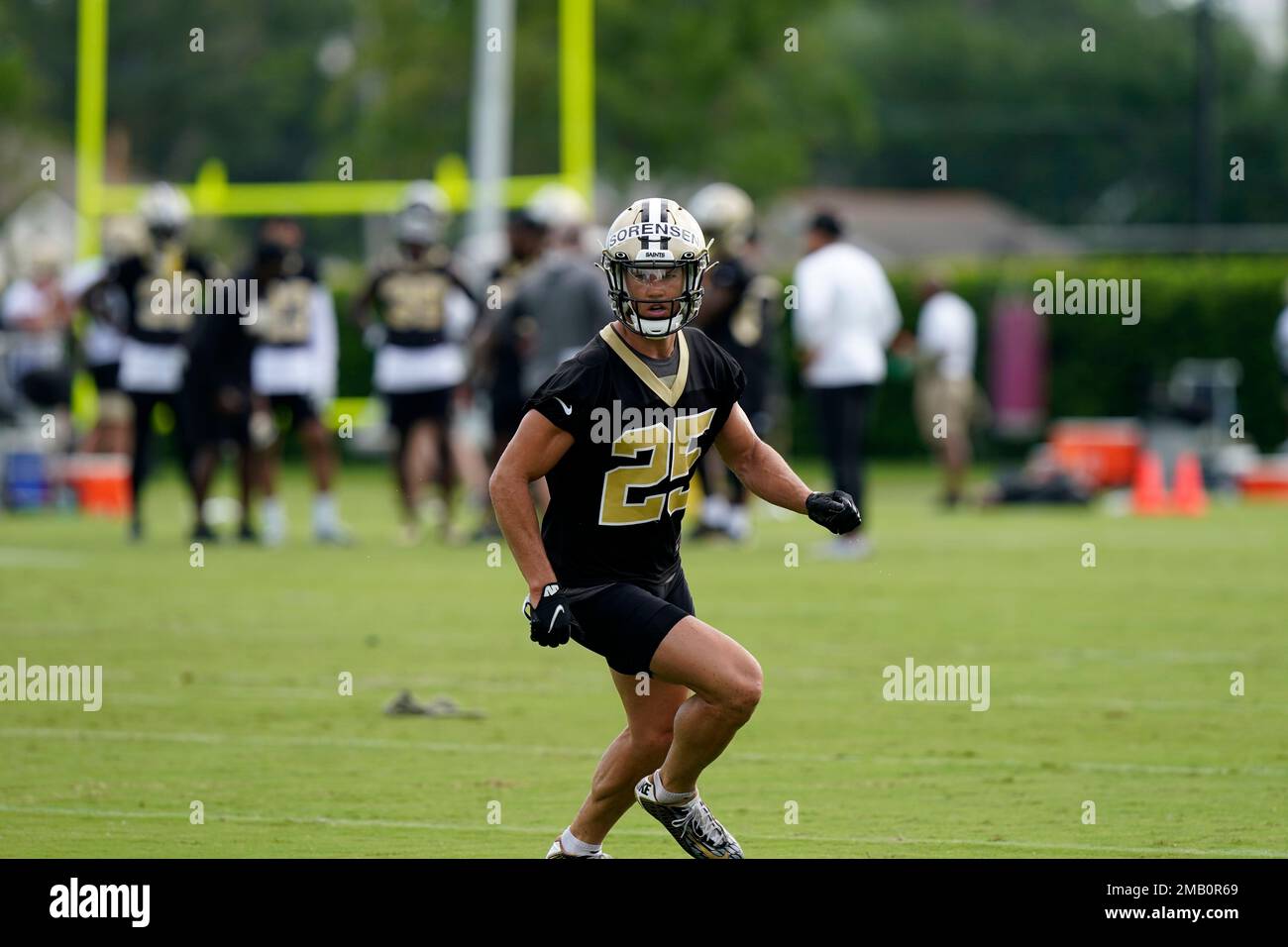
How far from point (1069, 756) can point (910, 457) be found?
25.5 metres

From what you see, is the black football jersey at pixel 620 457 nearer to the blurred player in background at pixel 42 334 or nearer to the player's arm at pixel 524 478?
the player's arm at pixel 524 478

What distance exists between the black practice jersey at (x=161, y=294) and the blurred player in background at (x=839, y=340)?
15.9ft

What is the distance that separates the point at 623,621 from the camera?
6.69 m

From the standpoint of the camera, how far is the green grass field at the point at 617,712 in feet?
24.8

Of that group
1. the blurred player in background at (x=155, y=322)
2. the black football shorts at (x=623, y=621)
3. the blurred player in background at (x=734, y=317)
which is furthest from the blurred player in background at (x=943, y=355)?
the black football shorts at (x=623, y=621)

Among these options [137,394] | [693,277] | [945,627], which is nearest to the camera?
[693,277]

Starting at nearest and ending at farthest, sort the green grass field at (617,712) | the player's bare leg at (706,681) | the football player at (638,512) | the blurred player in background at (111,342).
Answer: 1. the player's bare leg at (706,681)
2. the football player at (638,512)
3. the green grass field at (617,712)
4. the blurred player in background at (111,342)

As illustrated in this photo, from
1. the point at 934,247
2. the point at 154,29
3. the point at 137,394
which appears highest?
the point at 154,29

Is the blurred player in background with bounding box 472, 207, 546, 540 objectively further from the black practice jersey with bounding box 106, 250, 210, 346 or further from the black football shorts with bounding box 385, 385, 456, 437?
the black practice jersey with bounding box 106, 250, 210, 346

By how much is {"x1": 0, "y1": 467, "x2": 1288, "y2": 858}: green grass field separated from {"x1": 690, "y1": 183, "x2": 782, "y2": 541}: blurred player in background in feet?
2.83

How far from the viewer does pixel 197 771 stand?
28.5 feet

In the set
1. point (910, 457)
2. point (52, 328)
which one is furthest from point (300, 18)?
point (52, 328)

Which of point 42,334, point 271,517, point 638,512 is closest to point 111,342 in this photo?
point 42,334
